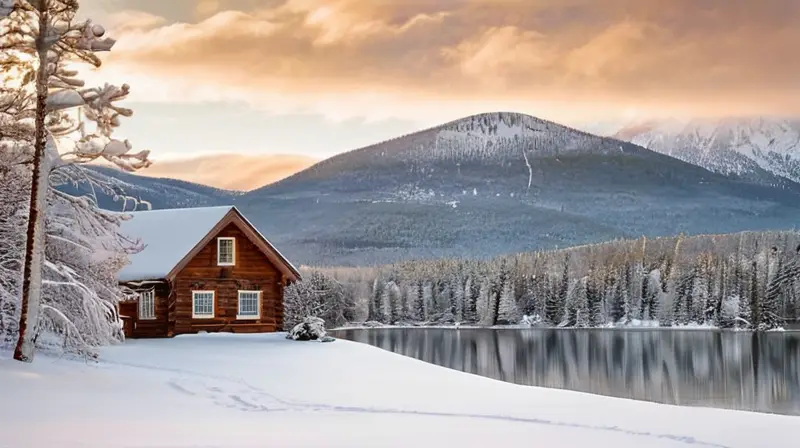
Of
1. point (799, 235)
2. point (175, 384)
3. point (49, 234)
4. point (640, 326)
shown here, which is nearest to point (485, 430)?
point (175, 384)

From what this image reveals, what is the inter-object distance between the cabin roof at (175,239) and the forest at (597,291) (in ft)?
191

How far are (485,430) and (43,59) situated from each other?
13.8 metres

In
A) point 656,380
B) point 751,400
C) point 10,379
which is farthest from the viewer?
point 656,380

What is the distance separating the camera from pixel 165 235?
139 ft

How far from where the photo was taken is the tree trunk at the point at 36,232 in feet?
69.4

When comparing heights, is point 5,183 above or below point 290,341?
above

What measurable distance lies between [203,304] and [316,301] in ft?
195

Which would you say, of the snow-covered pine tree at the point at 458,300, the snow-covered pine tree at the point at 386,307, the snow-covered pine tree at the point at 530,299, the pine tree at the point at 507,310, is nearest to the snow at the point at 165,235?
the pine tree at the point at 507,310

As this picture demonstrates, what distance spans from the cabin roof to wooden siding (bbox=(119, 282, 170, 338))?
118 centimetres

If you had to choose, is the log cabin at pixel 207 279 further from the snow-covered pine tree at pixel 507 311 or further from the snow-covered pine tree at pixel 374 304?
the snow-covered pine tree at pixel 374 304

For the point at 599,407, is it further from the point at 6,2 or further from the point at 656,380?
the point at 656,380

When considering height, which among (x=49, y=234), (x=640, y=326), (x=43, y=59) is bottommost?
(x=640, y=326)

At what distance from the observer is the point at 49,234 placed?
2366 cm

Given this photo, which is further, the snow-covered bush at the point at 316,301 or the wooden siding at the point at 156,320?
the snow-covered bush at the point at 316,301
